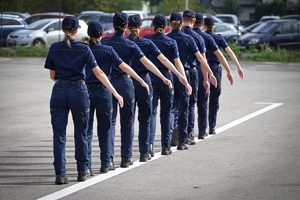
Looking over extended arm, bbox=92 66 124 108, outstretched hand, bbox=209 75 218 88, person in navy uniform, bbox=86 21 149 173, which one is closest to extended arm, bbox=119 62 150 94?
person in navy uniform, bbox=86 21 149 173

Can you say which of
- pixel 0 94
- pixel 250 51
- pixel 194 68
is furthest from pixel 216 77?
pixel 250 51

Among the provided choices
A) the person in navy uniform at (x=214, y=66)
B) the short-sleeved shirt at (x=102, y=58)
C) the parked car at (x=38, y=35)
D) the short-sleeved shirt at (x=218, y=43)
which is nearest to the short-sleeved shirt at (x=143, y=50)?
the short-sleeved shirt at (x=102, y=58)

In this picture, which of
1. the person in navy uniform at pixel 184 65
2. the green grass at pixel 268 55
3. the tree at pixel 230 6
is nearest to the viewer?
the person in navy uniform at pixel 184 65

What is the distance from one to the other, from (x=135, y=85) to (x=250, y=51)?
25227mm

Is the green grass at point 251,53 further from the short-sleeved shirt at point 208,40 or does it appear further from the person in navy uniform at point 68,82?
the person in navy uniform at point 68,82

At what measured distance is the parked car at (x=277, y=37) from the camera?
3781 cm

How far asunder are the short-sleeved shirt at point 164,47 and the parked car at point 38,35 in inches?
1056

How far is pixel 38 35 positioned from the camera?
1534 inches

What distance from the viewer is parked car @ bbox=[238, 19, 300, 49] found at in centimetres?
3781

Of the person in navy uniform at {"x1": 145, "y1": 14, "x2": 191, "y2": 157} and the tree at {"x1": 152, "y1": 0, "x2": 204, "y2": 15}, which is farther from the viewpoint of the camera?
the tree at {"x1": 152, "y1": 0, "x2": 204, "y2": 15}

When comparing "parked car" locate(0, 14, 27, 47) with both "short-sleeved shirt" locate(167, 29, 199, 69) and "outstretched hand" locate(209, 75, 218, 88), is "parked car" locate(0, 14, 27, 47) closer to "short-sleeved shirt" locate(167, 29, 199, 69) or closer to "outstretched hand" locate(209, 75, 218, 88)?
"outstretched hand" locate(209, 75, 218, 88)

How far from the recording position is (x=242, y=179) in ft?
32.3

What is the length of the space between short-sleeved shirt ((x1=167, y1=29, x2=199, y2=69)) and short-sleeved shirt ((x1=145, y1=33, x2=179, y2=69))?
60 cm

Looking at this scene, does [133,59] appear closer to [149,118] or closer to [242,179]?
[149,118]
